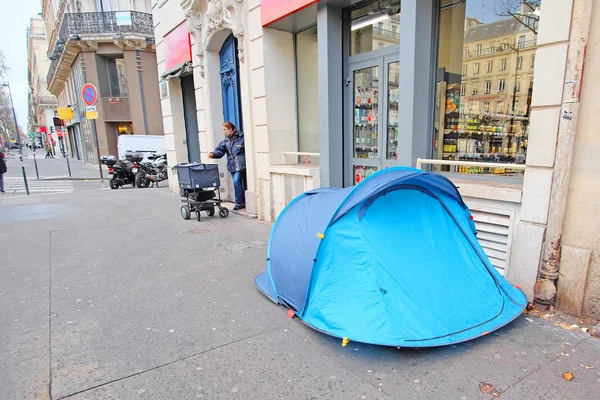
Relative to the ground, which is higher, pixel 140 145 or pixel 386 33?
pixel 386 33

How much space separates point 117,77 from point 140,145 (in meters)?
9.35

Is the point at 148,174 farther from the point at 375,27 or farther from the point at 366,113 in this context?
the point at 375,27

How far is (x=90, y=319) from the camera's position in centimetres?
348

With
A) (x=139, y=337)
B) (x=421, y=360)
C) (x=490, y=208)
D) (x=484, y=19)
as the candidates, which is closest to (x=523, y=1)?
(x=484, y=19)

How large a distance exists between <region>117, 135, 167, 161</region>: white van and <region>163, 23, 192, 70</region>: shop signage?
26.0ft

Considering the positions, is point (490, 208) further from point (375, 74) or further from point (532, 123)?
point (375, 74)

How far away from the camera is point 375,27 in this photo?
18.4ft

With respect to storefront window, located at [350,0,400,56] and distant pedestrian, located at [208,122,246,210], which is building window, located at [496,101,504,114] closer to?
storefront window, located at [350,0,400,56]

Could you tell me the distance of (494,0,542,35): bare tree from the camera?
3.99 meters

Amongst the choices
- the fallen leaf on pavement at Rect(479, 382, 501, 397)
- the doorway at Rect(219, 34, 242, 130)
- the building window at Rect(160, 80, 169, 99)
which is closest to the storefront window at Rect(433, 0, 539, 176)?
the fallen leaf on pavement at Rect(479, 382, 501, 397)

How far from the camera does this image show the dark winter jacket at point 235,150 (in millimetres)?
7832

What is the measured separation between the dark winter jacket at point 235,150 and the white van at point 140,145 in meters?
11.0

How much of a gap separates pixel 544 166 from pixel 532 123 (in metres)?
0.43

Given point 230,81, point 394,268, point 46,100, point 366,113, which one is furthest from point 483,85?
point 46,100
